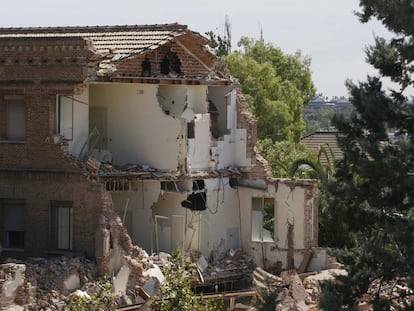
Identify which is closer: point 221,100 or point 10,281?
point 10,281

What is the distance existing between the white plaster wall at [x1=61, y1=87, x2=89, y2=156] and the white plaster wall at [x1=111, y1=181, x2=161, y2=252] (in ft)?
7.51

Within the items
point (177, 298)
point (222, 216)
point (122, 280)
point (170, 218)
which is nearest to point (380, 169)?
point (177, 298)

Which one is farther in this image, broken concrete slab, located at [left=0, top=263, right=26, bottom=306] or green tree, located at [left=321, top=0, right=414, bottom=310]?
broken concrete slab, located at [left=0, top=263, right=26, bottom=306]

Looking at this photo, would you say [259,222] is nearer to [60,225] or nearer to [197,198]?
[197,198]

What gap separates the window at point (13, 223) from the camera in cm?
4341

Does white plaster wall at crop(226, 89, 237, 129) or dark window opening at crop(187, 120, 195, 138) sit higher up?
white plaster wall at crop(226, 89, 237, 129)

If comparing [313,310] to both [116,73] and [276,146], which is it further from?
[276,146]

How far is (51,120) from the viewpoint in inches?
1671

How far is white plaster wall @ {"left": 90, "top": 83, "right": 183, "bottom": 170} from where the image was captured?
4478 cm

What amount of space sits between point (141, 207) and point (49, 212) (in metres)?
3.41

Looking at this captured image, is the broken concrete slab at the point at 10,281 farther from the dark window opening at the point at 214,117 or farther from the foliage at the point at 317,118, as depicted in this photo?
the dark window opening at the point at 214,117

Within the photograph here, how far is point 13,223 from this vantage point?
4356cm

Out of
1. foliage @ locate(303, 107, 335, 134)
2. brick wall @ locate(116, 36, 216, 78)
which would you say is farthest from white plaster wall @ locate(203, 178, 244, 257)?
foliage @ locate(303, 107, 335, 134)

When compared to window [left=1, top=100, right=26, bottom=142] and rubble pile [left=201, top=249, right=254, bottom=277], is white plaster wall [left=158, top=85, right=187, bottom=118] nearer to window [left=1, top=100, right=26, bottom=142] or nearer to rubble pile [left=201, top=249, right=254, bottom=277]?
window [left=1, top=100, right=26, bottom=142]
